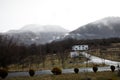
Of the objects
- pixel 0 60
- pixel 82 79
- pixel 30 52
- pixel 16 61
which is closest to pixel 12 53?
pixel 16 61

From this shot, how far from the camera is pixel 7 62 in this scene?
86.7 meters

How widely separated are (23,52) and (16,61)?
12957 mm

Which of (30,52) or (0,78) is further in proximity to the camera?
A: (30,52)

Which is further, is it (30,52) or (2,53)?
(30,52)

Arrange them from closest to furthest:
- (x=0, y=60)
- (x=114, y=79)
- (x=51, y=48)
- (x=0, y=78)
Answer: (x=114, y=79), (x=0, y=78), (x=0, y=60), (x=51, y=48)

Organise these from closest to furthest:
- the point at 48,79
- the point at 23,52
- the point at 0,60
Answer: the point at 48,79 → the point at 0,60 → the point at 23,52

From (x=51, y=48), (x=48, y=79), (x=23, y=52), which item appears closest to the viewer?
(x=48, y=79)

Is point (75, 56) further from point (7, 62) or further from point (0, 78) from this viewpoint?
point (0, 78)

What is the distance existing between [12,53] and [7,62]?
800cm

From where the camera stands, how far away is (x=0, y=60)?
84.1m

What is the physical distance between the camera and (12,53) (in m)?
94.0

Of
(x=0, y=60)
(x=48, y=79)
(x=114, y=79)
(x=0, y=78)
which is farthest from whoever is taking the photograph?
(x=0, y=60)

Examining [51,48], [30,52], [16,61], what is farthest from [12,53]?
[51,48]

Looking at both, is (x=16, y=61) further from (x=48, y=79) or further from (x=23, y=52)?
(x=48, y=79)
